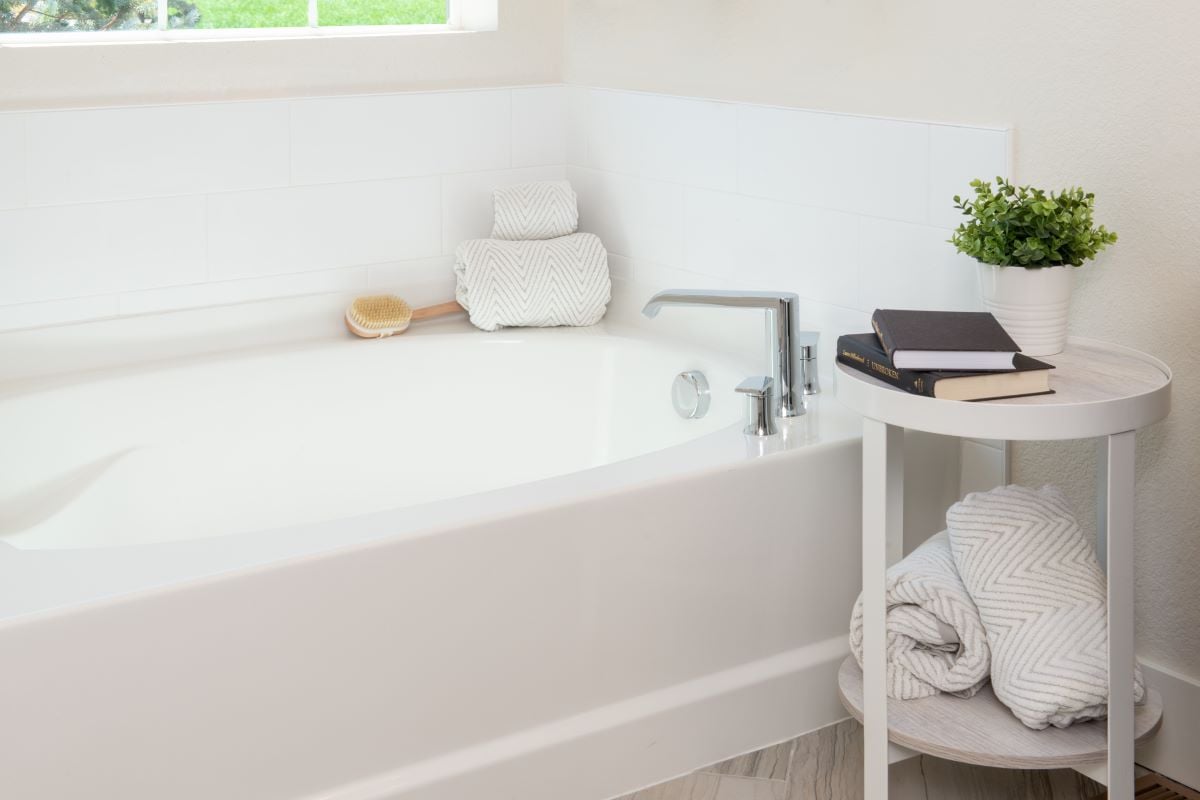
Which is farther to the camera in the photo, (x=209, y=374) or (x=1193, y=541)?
(x=209, y=374)

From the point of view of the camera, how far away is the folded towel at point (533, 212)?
3102 millimetres

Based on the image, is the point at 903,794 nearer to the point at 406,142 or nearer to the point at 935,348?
the point at 935,348

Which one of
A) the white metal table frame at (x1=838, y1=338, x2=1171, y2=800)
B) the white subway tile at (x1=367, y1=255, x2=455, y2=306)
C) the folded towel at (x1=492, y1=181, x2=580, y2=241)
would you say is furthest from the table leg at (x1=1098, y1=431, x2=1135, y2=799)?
the white subway tile at (x1=367, y1=255, x2=455, y2=306)

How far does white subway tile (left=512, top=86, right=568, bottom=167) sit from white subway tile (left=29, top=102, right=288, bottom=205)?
605 millimetres

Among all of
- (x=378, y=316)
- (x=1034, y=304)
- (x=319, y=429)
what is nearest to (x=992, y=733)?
(x=1034, y=304)

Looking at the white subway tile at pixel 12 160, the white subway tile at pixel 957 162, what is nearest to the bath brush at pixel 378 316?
the white subway tile at pixel 12 160

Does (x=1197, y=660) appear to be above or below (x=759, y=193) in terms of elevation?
below


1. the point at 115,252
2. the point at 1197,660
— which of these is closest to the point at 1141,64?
the point at 1197,660

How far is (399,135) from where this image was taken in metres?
3.03

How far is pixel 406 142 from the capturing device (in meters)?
3.04

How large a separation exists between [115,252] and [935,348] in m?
1.71

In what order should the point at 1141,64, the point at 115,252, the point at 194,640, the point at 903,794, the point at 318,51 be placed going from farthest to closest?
the point at 318,51 → the point at 115,252 → the point at 903,794 → the point at 1141,64 → the point at 194,640

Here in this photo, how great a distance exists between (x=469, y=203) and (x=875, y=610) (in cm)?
164

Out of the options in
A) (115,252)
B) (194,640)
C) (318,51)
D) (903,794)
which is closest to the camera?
(194,640)
